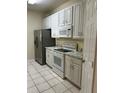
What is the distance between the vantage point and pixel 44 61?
5.44 metres

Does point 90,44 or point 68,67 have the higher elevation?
point 90,44

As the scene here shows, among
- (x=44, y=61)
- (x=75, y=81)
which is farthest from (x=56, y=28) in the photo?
(x=75, y=81)

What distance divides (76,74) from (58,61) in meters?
1.15

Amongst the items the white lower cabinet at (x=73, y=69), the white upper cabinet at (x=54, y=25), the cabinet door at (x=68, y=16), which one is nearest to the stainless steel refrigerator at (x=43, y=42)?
the white upper cabinet at (x=54, y=25)

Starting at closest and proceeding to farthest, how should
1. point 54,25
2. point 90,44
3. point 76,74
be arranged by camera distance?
point 90,44 → point 76,74 → point 54,25

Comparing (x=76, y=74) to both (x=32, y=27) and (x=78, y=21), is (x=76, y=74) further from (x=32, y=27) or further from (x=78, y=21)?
(x=32, y=27)

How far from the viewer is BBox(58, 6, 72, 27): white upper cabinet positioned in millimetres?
3680

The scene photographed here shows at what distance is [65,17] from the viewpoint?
396 centimetres

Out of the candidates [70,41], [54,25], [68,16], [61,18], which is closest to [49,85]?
[70,41]

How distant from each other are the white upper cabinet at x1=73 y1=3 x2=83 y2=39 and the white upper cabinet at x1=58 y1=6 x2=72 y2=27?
0.27m

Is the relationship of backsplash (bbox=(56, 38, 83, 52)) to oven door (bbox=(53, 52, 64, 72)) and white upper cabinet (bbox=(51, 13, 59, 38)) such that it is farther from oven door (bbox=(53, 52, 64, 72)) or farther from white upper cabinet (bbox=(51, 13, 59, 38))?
oven door (bbox=(53, 52, 64, 72))

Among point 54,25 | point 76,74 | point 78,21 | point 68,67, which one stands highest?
point 54,25
